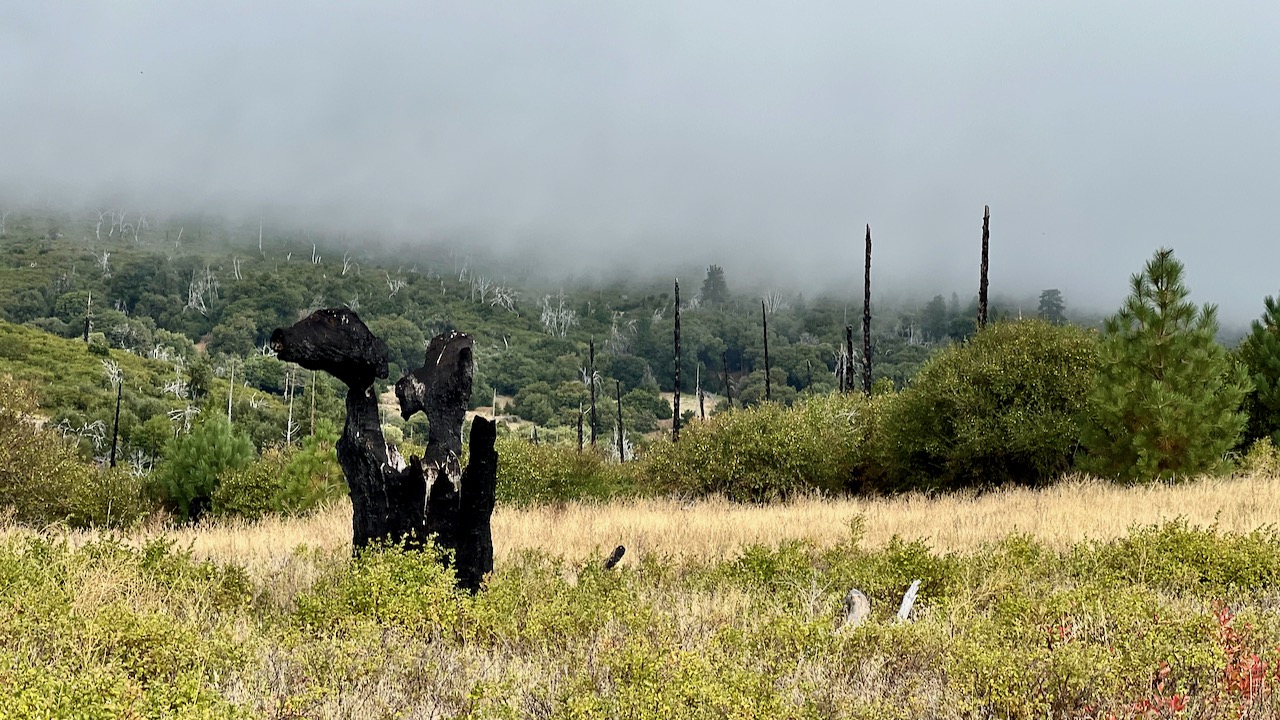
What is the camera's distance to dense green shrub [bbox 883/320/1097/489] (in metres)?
21.4

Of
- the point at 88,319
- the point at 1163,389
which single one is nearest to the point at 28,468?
the point at 1163,389

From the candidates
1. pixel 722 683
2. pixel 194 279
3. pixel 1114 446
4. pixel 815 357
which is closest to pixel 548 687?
pixel 722 683

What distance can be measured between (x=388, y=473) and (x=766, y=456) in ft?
53.8

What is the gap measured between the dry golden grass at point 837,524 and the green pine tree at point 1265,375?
1021cm

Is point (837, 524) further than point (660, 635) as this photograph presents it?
Yes

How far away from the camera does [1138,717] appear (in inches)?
202

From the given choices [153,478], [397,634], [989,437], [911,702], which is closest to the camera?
[911,702]

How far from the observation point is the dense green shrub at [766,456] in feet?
77.4

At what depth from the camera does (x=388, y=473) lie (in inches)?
336

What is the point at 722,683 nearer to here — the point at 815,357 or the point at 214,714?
the point at 214,714

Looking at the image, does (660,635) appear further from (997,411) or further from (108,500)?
(108,500)

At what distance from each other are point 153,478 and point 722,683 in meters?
35.1

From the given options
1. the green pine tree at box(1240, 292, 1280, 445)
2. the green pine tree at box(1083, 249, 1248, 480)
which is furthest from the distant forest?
the green pine tree at box(1083, 249, 1248, 480)

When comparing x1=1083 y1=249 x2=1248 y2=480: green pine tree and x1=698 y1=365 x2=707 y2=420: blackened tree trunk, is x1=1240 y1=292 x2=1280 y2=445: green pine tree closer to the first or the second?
x1=1083 y1=249 x2=1248 y2=480: green pine tree
